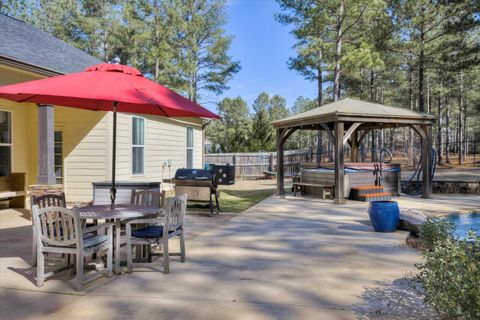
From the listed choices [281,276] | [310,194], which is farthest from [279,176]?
[281,276]

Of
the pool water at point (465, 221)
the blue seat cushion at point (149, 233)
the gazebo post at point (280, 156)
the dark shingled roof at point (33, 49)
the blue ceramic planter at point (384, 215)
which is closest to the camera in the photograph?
the blue seat cushion at point (149, 233)

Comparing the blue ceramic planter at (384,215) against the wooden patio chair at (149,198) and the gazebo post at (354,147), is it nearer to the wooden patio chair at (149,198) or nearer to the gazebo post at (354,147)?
the wooden patio chair at (149,198)

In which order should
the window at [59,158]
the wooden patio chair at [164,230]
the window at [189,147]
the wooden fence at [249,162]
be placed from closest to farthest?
the wooden patio chair at [164,230] → the window at [59,158] → the window at [189,147] → the wooden fence at [249,162]

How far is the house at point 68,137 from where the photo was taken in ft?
27.4

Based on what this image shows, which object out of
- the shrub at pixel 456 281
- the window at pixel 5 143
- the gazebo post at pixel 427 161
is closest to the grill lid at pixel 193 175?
the window at pixel 5 143

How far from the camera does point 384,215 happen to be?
245 inches

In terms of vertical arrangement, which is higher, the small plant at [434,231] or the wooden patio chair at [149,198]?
the wooden patio chair at [149,198]

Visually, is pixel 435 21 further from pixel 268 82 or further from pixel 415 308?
pixel 268 82

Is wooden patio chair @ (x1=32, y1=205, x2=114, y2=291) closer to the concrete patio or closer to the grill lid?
the concrete patio

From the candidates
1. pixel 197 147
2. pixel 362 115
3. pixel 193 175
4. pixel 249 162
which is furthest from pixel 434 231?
pixel 249 162

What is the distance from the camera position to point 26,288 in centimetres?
362

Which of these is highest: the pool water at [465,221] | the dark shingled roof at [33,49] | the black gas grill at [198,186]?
the dark shingled roof at [33,49]

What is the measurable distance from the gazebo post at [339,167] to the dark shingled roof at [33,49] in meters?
6.82

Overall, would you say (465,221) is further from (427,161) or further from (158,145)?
(158,145)
